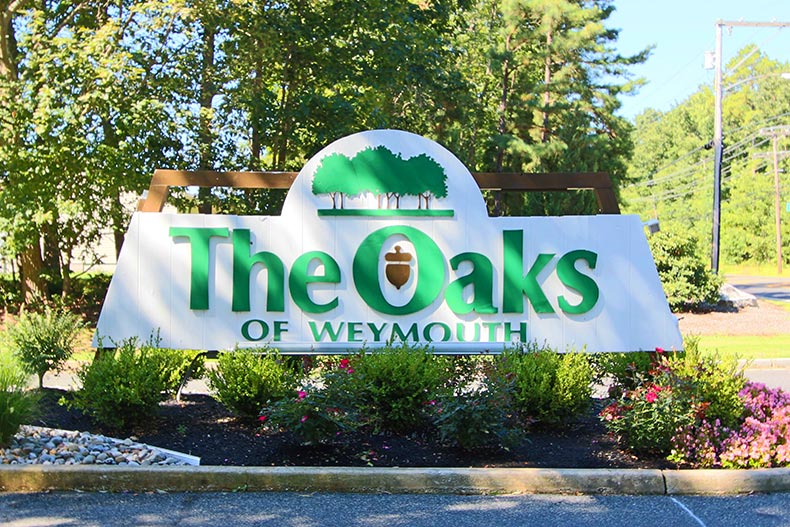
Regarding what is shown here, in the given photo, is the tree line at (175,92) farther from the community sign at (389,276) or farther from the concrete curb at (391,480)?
the concrete curb at (391,480)

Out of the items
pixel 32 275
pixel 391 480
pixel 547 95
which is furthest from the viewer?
pixel 547 95

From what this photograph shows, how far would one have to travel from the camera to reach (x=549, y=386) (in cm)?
665

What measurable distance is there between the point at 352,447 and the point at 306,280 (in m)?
1.80

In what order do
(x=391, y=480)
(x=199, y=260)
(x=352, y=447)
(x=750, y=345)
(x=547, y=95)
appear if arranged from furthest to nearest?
(x=547, y=95)
(x=750, y=345)
(x=199, y=260)
(x=352, y=447)
(x=391, y=480)

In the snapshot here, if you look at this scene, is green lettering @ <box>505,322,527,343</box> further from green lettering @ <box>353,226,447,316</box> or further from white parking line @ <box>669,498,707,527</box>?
white parking line @ <box>669,498,707,527</box>

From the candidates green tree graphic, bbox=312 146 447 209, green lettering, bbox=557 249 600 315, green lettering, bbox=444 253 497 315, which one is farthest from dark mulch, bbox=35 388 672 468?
green tree graphic, bbox=312 146 447 209

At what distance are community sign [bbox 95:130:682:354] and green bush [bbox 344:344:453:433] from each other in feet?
2.43

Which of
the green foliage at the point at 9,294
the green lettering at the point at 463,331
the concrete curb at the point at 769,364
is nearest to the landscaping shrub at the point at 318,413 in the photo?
the green lettering at the point at 463,331

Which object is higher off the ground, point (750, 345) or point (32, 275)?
point (32, 275)

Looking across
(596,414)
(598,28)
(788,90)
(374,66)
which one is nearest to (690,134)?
(788,90)

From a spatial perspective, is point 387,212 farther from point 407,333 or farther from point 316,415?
point 316,415

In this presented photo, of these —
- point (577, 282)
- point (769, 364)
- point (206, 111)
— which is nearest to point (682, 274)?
point (769, 364)

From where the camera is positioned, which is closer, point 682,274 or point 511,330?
point 511,330

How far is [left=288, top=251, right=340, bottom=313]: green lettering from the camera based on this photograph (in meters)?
7.37
